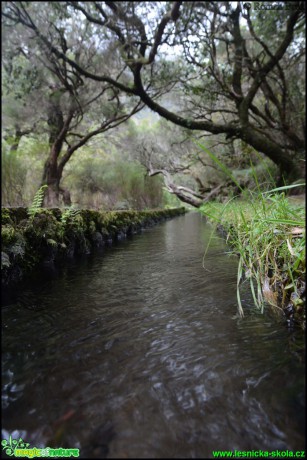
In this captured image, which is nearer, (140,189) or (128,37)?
(128,37)

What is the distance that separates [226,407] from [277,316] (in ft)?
2.43

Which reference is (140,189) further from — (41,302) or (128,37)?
(41,302)

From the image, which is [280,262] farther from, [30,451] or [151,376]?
[30,451]

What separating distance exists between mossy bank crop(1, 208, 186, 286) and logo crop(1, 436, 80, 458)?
5.54ft

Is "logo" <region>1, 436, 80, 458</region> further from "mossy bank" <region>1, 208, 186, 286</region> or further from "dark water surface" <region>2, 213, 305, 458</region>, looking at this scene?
"mossy bank" <region>1, 208, 186, 286</region>

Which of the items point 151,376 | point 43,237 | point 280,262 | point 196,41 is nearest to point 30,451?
point 151,376

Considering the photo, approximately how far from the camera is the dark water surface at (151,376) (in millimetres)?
827

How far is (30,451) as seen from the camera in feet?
2.67

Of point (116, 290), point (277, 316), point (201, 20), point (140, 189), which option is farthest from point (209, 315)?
point (140, 189)

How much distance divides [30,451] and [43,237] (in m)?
2.62

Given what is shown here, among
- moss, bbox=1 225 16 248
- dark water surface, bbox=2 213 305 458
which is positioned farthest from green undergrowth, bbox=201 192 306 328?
moss, bbox=1 225 16 248

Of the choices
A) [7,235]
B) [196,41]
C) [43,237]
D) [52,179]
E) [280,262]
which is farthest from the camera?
A: [52,179]

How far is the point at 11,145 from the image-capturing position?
36.0ft

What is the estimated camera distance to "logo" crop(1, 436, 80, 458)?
31.5 inches
